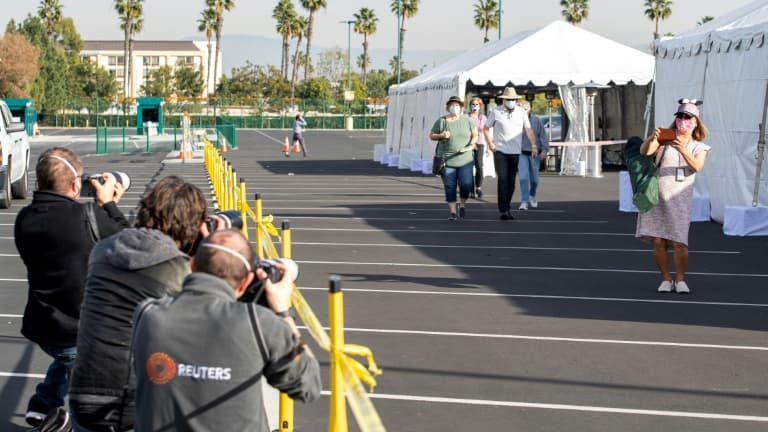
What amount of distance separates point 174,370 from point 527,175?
16.2 metres

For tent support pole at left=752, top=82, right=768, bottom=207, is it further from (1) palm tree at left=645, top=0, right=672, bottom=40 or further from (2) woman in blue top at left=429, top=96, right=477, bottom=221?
Answer: (1) palm tree at left=645, top=0, right=672, bottom=40

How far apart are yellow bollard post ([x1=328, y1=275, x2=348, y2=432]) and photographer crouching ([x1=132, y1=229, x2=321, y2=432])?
5.4 inches

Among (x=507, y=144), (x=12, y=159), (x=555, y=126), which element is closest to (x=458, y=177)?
(x=507, y=144)

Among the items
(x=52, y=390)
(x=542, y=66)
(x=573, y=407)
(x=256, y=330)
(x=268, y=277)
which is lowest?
(x=573, y=407)

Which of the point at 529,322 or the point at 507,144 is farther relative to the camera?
the point at 507,144

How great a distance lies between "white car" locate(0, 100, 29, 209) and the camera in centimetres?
2009

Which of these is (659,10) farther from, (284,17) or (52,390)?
(52,390)

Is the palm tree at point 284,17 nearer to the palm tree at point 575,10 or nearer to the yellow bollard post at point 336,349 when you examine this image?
the palm tree at point 575,10

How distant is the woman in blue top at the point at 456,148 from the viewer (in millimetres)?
17125

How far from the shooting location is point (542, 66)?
29062mm

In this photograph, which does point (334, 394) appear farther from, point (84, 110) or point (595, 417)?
point (84, 110)

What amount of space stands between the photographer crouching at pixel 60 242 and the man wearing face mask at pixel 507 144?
478 inches

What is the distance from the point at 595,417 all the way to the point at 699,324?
309 centimetres

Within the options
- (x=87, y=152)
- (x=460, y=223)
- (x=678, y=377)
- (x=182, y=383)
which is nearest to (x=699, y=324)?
(x=678, y=377)
